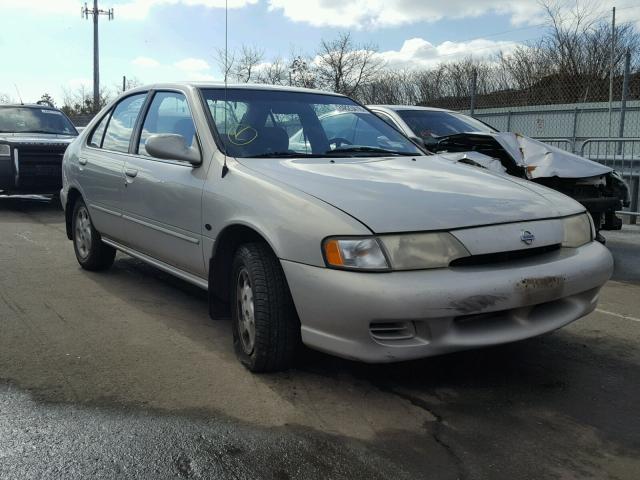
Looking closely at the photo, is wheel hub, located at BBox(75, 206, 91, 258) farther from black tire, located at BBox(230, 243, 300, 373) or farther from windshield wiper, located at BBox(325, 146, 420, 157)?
black tire, located at BBox(230, 243, 300, 373)

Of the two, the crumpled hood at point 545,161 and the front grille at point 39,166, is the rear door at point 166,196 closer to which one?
the crumpled hood at point 545,161

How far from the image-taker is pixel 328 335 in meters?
3.00

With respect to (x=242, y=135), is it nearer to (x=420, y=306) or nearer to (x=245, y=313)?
(x=245, y=313)

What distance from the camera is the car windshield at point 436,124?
736 cm

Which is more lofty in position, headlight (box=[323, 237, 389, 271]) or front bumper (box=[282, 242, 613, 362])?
headlight (box=[323, 237, 389, 271])

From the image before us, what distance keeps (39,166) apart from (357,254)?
8.72 m

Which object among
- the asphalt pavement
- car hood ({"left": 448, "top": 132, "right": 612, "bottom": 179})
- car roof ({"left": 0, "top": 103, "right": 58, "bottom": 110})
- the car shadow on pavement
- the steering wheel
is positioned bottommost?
the car shadow on pavement

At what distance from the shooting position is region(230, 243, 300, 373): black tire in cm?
322

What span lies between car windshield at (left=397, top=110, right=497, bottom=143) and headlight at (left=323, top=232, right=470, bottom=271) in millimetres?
4347

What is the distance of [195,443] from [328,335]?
0.76m

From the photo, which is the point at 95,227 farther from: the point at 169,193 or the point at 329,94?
the point at 329,94

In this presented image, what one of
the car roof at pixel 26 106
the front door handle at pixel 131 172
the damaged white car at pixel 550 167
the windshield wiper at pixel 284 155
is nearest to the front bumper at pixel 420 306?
the windshield wiper at pixel 284 155

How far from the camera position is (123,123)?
5.24 meters

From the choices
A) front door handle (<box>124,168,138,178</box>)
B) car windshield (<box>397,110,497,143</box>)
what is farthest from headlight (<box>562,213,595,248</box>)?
car windshield (<box>397,110,497,143</box>)
